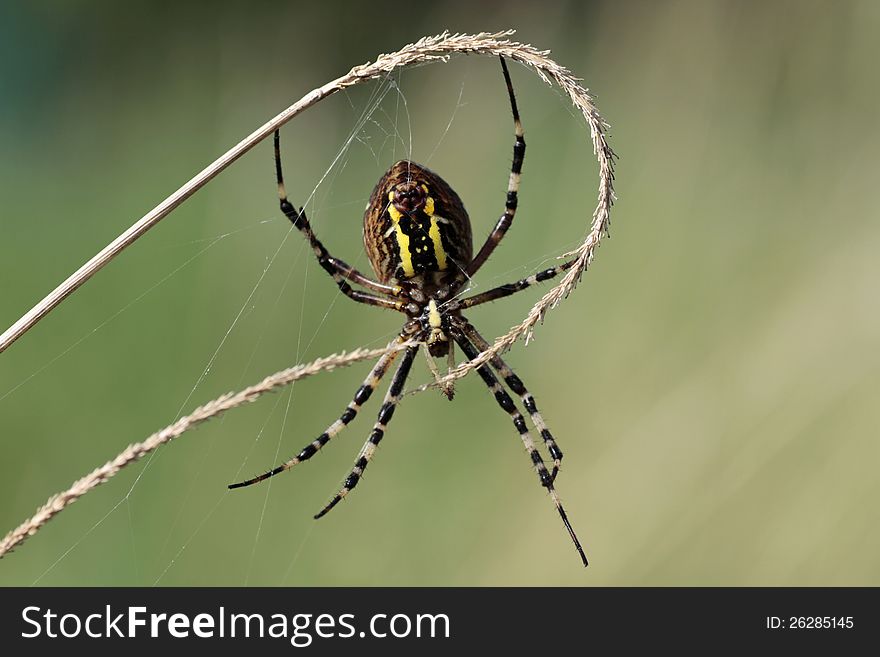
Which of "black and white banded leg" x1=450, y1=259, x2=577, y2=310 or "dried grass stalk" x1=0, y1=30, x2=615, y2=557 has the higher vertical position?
"black and white banded leg" x1=450, y1=259, x2=577, y2=310

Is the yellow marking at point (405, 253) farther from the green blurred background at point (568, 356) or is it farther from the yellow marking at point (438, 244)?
the green blurred background at point (568, 356)

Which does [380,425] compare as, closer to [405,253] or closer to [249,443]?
[405,253]

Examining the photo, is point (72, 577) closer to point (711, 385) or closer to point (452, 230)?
point (452, 230)

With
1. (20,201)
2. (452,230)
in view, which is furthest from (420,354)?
(20,201)

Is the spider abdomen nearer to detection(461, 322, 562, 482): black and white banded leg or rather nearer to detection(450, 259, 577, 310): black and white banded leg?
detection(450, 259, 577, 310): black and white banded leg

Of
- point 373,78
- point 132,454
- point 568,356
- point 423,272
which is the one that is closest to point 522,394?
point 423,272

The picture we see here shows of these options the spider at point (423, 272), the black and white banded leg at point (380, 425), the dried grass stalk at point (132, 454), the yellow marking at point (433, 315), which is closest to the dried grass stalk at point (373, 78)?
the dried grass stalk at point (132, 454)

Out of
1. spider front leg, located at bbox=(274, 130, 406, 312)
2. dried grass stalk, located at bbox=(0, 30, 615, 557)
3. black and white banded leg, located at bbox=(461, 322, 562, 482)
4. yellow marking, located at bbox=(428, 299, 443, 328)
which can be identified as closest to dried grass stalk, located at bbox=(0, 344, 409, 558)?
dried grass stalk, located at bbox=(0, 30, 615, 557)
